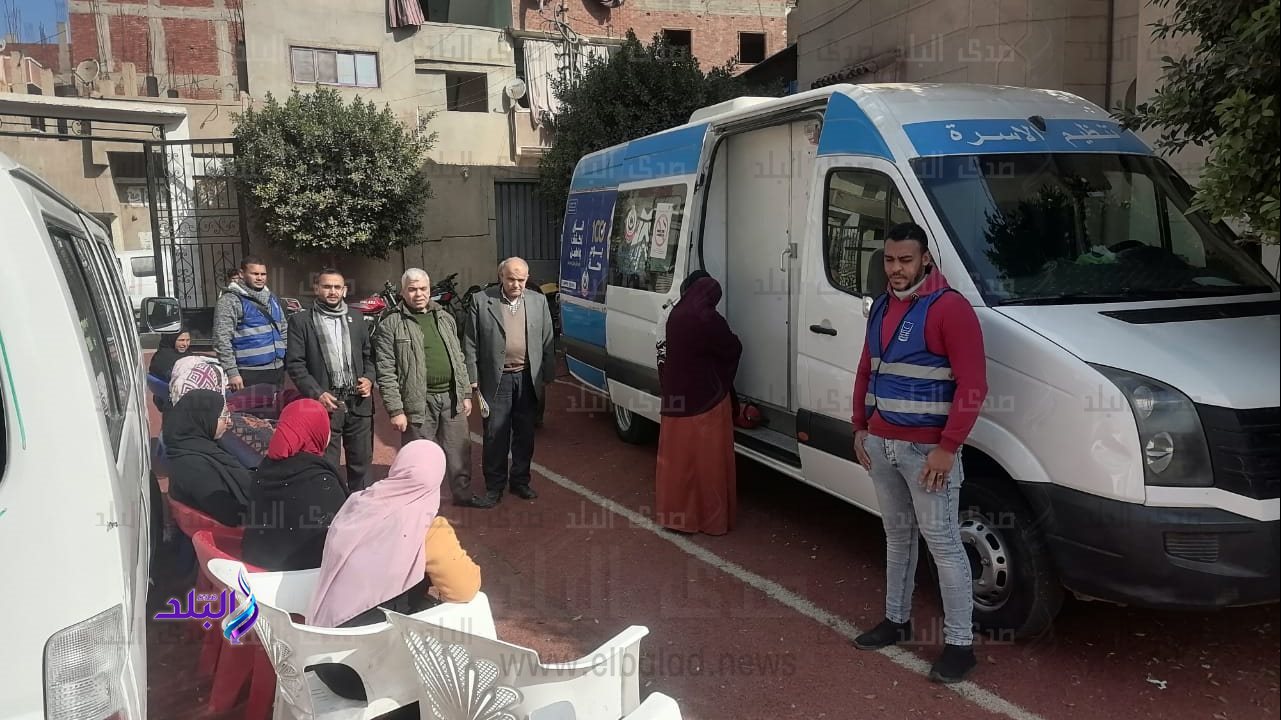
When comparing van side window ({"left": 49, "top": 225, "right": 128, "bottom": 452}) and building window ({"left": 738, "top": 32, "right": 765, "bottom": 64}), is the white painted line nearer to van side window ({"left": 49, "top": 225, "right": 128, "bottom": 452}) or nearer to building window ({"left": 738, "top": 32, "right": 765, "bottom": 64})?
van side window ({"left": 49, "top": 225, "right": 128, "bottom": 452})

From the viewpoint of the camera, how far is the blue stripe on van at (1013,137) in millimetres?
4547

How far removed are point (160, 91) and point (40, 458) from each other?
2461cm

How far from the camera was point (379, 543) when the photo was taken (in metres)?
3.27

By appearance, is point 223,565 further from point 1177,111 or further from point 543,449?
point 543,449

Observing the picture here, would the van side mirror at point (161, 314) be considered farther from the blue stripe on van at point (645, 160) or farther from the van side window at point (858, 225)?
the van side window at point (858, 225)

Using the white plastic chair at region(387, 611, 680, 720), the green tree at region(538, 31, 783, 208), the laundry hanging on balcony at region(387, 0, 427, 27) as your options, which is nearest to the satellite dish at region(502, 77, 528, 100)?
the laundry hanging on balcony at region(387, 0, 427, 27)

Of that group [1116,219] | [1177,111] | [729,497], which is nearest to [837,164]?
[1116,219]

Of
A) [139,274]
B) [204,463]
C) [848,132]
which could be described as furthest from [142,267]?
[848,132]

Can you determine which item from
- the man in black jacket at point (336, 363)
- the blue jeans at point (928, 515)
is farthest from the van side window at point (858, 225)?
the man in black jacket at point (336, 363)

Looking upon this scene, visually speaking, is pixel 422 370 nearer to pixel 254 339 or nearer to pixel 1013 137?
pixel 254 339

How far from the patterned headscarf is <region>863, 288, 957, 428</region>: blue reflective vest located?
4.14m

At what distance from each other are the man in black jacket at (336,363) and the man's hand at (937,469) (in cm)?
382

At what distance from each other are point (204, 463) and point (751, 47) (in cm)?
2971

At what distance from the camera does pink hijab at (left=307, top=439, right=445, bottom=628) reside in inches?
126
